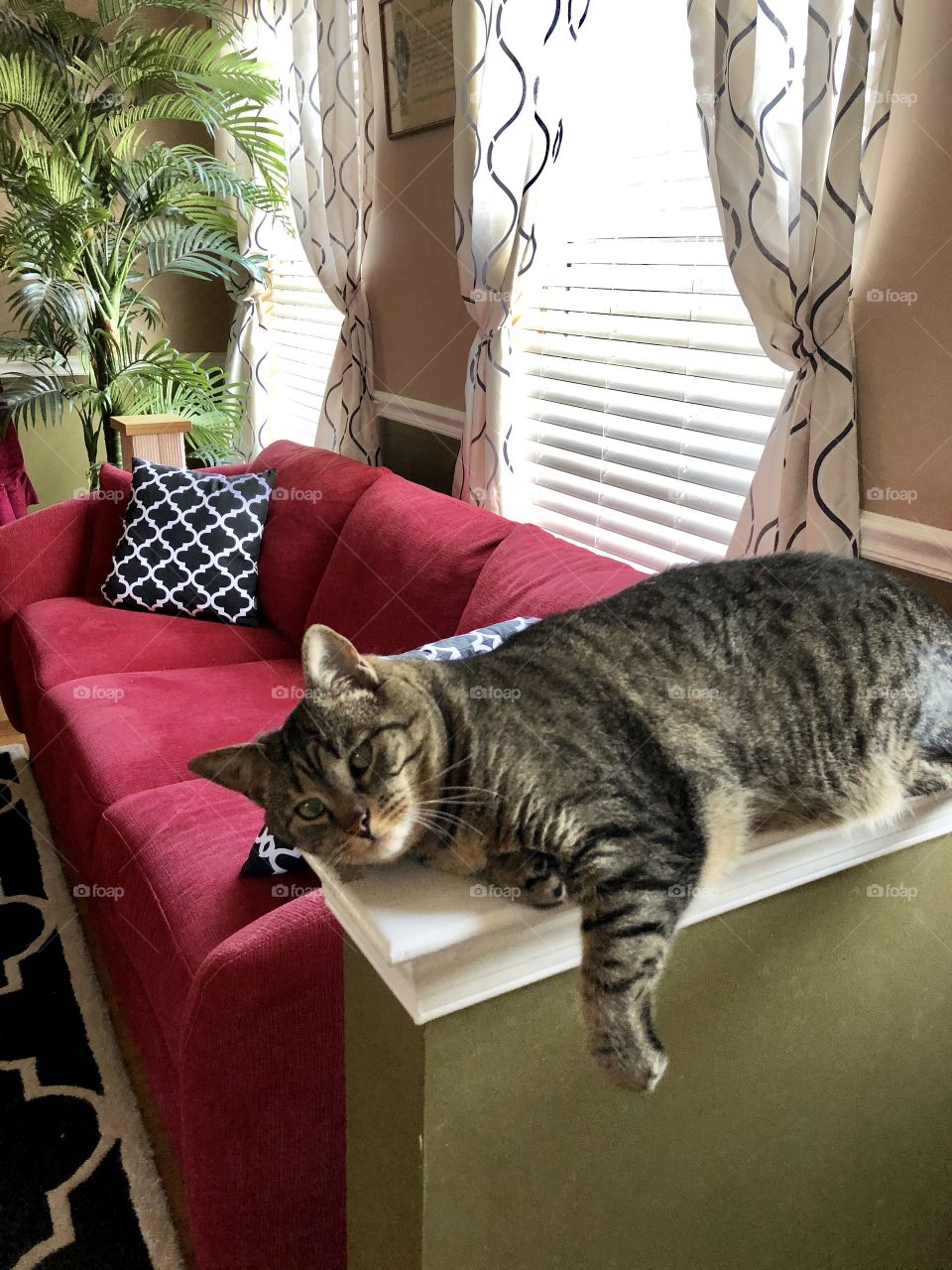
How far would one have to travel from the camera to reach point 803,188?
145cm

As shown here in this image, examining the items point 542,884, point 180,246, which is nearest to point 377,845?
point 542,884

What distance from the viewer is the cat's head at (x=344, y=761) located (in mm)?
826

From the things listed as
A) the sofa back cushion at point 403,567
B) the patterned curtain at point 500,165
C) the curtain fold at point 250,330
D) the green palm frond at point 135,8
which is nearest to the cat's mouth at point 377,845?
the sofa back cushion at point 403,567

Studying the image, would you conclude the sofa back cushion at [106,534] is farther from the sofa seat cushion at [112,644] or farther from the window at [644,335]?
the window at [644,335]

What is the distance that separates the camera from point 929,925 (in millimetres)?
1110

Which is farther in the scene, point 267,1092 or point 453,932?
point 267,1092

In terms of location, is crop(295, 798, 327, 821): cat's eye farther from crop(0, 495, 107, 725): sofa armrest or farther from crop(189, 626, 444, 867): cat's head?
crop(0, 495, 107, 725): sofa armrest

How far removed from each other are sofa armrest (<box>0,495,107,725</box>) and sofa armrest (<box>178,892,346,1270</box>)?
7.08ft

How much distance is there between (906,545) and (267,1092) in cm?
119

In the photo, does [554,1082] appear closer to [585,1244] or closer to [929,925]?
[585,1244]

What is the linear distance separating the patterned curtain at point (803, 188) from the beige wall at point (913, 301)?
0.11 ft

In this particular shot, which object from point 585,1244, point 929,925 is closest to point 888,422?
point 929,925

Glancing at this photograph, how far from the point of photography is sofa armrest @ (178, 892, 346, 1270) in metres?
1.07

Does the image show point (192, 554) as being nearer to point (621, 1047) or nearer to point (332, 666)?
point (332, 666)
